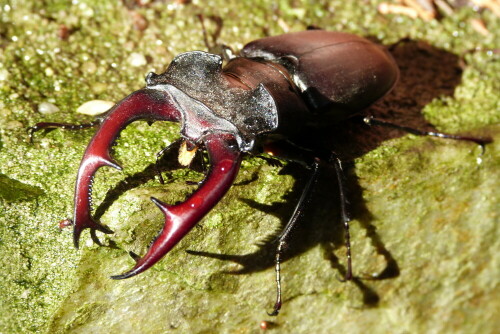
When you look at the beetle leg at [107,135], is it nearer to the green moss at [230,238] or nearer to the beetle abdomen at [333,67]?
the green moss at [230,238]

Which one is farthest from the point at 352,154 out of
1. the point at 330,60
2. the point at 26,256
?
the point at 26,256

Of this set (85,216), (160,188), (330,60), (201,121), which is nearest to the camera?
(85,216)

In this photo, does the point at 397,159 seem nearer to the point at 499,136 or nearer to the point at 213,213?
the point at 499,136

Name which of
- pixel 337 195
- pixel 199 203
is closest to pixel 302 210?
pixel 337 195

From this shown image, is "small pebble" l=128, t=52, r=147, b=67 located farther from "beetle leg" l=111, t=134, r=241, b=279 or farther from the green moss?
"beetle leg" l=111, t=134, r=241, b=279

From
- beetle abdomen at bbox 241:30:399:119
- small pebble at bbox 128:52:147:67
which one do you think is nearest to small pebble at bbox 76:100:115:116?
small pebble at bbox 128:52:147:67
